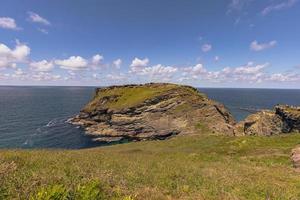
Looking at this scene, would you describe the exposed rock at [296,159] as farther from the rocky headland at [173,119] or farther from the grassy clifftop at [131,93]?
the grassy clifftop at [131,93]

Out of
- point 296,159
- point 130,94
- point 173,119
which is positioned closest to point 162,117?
point 173,119

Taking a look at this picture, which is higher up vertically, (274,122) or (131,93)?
(131,93)

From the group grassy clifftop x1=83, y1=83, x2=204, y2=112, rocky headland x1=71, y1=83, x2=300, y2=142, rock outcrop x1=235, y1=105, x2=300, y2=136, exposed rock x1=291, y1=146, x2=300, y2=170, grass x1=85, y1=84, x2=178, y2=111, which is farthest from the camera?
grass x1=85, y1=84, x2=178, y2=111

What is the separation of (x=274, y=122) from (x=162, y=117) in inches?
1413

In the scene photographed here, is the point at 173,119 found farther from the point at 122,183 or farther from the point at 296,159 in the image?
the point at 122,183

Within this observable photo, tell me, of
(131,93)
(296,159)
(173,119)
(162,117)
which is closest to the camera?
(296,159)

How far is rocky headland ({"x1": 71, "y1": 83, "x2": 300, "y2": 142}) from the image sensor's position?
84.4m

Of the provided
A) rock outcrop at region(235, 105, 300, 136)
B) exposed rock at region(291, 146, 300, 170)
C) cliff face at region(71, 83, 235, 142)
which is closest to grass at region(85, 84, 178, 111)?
cliff face at region(71, 83, 235, 142)

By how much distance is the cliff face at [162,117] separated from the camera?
9144cm

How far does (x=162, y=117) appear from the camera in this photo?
94.7 meters

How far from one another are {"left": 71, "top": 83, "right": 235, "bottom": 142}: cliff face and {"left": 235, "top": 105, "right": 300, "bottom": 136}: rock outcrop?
21.3ft

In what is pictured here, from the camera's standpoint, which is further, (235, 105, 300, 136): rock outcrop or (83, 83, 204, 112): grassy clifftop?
(83, 83, 204, 112): grassy clifftop

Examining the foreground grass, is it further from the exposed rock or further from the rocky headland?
the rocky headland

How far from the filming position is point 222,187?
45.4ft
